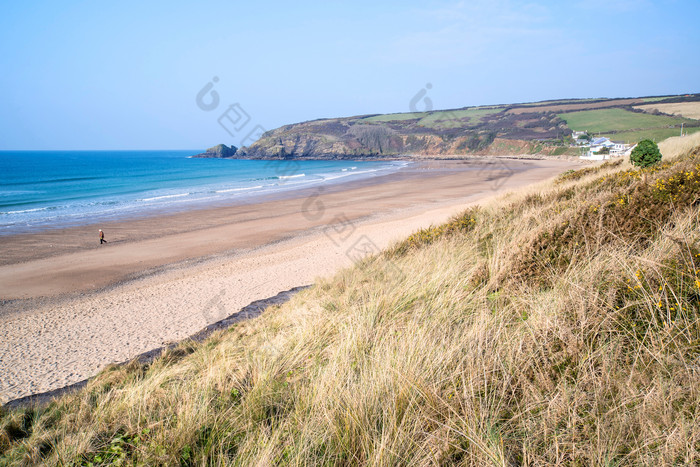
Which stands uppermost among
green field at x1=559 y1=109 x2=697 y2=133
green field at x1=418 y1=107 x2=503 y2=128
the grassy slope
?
green field at x1=418 y1=107 x2=503 y2=128

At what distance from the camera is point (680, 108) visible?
288ft

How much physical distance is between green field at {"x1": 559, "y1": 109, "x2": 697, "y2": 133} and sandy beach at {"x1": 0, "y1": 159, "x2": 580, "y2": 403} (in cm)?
8370

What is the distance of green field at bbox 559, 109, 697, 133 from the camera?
78.1 metres

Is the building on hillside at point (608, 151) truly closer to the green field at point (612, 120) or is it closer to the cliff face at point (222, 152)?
the green field at point (612, 120)

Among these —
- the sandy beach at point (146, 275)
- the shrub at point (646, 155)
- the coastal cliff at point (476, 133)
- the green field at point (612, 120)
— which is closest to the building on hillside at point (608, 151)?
the coastal cliff at point (476, 133)

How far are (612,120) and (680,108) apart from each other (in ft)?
48.3

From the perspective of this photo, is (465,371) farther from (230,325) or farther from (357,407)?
(230,325)

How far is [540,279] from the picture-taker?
3.75 meters

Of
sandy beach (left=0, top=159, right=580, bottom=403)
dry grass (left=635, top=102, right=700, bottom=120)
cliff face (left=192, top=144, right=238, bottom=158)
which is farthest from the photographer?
cliff face (left=192, top=144, right=238, bottom=158)

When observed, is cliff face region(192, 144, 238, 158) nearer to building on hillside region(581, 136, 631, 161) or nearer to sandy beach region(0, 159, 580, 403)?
building on hillside region(581, 136, 631, 161)

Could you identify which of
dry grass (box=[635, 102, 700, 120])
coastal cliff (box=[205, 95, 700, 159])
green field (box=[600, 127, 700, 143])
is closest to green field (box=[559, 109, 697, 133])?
coastal cliff (box=[205, 95, 700, 159])

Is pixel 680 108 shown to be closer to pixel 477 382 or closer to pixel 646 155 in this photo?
pixel 646 155

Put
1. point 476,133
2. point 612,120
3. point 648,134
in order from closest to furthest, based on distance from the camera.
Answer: point 648,134 < point 612,120 < point 476,133

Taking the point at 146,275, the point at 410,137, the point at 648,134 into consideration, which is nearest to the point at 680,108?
the point at 648,134
